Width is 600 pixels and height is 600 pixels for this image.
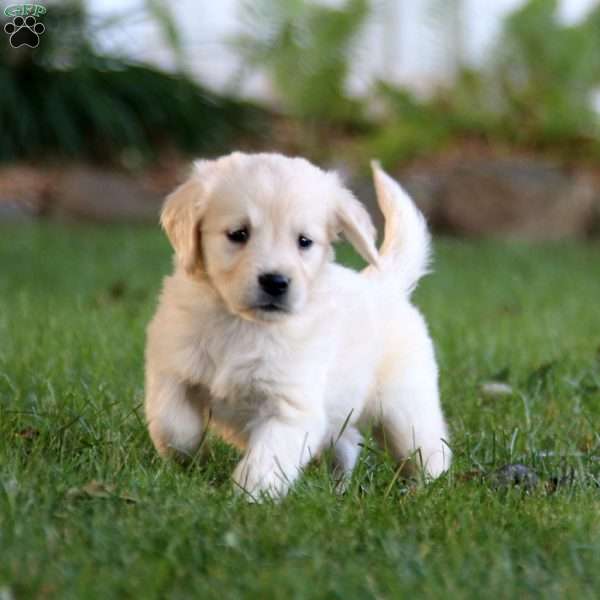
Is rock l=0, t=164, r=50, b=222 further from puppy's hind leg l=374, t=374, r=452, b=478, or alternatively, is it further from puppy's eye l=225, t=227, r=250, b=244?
puppy's eye l=225, t=227, r=250, b=244

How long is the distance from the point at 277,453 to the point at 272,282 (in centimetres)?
41

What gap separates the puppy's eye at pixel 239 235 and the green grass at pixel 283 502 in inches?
23.1

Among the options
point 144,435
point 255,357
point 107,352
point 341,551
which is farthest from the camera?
point 107,352

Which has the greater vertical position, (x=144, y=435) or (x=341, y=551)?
(x=341, y=551)

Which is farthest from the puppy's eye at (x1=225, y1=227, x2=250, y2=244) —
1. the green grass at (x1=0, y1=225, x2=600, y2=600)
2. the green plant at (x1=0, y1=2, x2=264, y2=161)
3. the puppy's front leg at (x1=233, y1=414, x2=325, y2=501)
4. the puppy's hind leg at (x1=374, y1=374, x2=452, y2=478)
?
the green plant at (x1=0, y1=2, x2=264, y2=161)

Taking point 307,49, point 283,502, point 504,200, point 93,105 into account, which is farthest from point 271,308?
point 307,49

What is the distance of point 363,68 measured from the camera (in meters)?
12.0

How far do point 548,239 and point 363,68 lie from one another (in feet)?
8.76

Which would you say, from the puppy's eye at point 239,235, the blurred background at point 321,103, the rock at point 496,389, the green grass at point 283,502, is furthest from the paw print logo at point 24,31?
the puppy's eye at point 239,235

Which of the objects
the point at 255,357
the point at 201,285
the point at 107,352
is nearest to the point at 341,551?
the point at 255,357

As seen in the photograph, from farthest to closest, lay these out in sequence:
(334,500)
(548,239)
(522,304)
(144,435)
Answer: (548,239)
(522,304)
(144,435)
(334,500)

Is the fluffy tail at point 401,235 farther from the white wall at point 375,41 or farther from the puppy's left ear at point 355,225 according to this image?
the white wall at point 375,41

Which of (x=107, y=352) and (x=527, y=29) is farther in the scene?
(x=527, y=29)

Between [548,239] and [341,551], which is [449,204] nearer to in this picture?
[548,239]
